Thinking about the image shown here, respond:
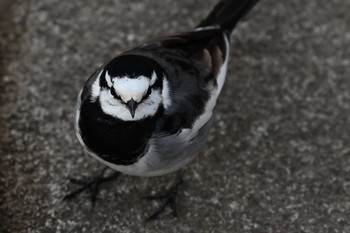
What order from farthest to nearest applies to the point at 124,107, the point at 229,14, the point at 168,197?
the point at 229,14 < the point at 168,197 < the point at 124,107

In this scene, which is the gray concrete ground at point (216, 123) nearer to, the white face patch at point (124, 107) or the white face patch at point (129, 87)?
the white face patch at point (124, 107)

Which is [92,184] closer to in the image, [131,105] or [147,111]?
[147,111]

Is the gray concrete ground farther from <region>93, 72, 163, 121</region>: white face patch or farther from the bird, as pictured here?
<region>93, 72, 163, 121</region>: white face patch

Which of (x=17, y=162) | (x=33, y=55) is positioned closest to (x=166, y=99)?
(x=17, y=162)

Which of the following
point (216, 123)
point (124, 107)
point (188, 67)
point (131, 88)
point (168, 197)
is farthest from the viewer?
point (216, 123)

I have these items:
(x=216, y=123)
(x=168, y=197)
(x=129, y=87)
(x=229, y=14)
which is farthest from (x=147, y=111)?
(x=229, y=14)

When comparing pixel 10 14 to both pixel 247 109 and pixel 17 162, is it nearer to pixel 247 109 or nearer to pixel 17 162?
pixel 17 162

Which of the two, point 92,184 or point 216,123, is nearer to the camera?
point 92,184
